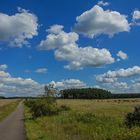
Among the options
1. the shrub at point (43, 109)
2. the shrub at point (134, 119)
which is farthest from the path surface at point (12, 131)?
the shrub at point (134, 119)

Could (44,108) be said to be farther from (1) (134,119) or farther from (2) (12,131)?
(1) (134,119)

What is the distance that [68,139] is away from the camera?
66.1 ft

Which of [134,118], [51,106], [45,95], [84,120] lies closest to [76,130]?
[134,118]

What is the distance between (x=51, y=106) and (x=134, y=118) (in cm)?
2172

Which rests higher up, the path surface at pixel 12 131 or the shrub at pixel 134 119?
the shrub at pixel 134 119

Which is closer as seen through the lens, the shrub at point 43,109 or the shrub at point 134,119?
the shrub at point 134,119

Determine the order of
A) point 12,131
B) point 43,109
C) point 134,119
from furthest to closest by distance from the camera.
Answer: point 43,109 → point 12,131 → point 134,119

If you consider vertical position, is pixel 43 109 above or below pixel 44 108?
below

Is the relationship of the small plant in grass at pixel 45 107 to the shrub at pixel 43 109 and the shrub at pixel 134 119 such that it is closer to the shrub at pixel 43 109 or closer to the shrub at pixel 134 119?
the shrub at pixel 43 109

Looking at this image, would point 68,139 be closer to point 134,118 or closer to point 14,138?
point 14,138

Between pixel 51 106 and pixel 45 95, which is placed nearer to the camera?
pixel 51 106

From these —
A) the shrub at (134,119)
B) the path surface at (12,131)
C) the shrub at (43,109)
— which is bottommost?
the path surface at (12,131)

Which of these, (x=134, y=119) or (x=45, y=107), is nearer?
(x=134, y=119)

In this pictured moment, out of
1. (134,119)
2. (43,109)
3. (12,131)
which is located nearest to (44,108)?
(43,109)
